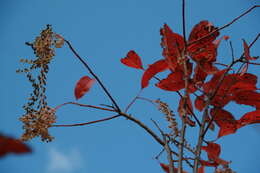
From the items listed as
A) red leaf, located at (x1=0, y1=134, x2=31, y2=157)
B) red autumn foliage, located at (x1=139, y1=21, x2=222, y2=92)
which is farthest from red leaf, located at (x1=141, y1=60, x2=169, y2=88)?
→ red leaf, located at (x1=0, y1=134, x2=31, y2=157)

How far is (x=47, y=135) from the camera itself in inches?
18.0

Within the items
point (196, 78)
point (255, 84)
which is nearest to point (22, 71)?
point (196, 78)

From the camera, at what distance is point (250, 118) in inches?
20.1

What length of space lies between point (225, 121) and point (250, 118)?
0.14 feet

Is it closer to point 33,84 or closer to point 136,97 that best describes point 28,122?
point 33,84

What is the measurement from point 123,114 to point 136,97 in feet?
0.28

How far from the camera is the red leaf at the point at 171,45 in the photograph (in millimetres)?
499

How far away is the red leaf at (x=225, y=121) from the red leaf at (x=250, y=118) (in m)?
0.01

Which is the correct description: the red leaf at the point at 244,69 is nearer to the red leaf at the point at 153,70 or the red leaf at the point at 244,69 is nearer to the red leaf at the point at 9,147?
the red leaf at the point at 153,70

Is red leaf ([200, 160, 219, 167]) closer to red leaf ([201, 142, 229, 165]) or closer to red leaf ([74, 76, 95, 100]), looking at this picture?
red leaf ([201, 142, 229, 165])

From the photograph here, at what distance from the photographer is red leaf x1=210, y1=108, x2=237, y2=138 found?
507mm

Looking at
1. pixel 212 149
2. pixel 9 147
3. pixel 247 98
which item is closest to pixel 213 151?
pixel 212 149

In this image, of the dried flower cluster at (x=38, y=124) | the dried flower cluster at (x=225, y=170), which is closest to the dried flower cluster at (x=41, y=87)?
the dried flower cluster at (x=38, y=124)

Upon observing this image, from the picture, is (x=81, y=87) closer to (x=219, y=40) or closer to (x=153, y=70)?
(x=153, y=70)
